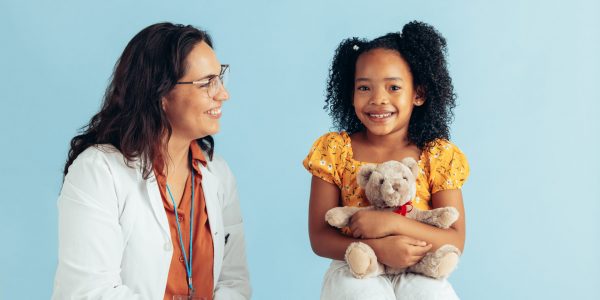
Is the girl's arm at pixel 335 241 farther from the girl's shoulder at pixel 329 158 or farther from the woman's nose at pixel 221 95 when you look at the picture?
the woman's nose at pixel 221 95

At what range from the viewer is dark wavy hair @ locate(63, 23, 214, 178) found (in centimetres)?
270

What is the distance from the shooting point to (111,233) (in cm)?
258

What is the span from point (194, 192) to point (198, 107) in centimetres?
31

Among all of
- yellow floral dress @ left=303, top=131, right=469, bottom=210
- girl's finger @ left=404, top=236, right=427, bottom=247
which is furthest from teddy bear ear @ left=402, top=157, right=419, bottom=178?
girl's finger @ left=404, top=236, right=427, bottom=247

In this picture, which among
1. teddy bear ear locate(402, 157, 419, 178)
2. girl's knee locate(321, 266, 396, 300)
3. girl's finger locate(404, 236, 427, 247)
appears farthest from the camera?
teddy bear ear locate(402, 157, 419, 178)

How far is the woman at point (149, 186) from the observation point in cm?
255

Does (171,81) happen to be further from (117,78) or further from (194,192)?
(194,192)

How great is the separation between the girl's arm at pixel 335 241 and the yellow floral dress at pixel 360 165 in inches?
1.5

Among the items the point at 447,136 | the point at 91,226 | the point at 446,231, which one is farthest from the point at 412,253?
the point at 91,226

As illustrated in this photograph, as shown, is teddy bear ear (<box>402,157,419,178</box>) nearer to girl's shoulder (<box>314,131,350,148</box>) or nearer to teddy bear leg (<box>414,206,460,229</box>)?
teddy bear leg (<box>414,206,460,229</box>)

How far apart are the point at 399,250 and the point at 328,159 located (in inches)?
16.9

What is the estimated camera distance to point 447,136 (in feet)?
9.66

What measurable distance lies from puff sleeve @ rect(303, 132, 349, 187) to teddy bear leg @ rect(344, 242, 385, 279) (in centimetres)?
31

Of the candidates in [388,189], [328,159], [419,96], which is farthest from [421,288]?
[419,96]
